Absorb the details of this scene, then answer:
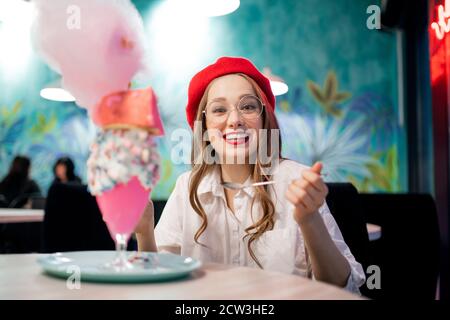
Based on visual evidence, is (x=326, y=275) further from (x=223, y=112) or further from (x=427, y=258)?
(x=427, y=258)

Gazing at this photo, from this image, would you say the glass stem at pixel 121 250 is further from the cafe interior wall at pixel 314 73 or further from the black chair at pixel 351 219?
the cafe interior wall at pixel 314 73

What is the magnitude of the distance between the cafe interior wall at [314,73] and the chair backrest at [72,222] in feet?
8.50

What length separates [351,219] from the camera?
168 centimetres

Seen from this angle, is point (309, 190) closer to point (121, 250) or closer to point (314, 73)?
point (121, 250)

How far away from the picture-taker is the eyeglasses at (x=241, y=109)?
145 centimetres

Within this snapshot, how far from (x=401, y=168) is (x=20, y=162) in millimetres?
4503

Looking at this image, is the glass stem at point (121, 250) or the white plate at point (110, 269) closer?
the white plate at point (110, 269)

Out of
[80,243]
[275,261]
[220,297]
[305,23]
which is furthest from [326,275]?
[305,23]

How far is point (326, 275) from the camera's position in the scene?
116 cm

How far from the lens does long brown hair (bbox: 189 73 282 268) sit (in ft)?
4.59

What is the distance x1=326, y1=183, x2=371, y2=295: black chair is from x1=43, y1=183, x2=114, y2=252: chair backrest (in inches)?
46.8

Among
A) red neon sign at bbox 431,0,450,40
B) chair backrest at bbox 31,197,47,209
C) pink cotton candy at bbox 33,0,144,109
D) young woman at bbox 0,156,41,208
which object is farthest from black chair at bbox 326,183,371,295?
young woman at bbox 0,156,41,208

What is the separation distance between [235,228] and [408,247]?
5.12 ft

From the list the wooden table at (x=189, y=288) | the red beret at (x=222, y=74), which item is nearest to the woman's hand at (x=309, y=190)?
the wooden table at (x=189, y=288)
